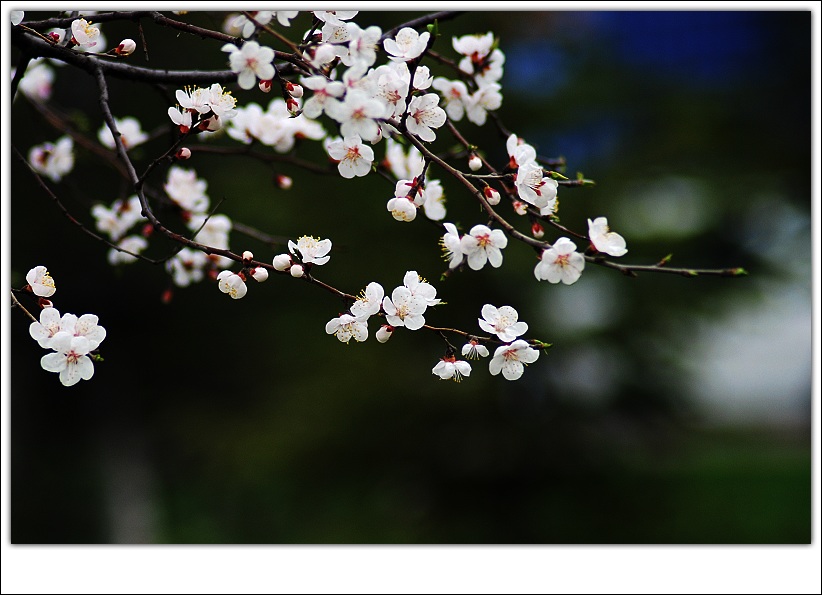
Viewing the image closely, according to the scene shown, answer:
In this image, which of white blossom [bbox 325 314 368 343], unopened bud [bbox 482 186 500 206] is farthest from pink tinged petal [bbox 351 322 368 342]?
unopened bud [bbox 482 186 500 206]

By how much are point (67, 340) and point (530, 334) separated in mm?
2694

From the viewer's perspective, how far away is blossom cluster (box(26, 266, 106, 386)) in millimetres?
821

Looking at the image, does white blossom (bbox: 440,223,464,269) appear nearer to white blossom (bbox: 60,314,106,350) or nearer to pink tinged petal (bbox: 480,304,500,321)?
pink tinged petal (bbox: 480,304,500,321)

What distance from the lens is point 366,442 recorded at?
3.78m

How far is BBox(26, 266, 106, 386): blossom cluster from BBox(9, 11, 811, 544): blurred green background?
245 cm

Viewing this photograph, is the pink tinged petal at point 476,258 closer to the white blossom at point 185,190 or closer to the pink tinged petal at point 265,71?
the pink tinged petal at point 265,71

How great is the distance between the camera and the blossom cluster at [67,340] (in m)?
0.82

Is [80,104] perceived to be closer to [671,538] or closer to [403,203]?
[403,203]

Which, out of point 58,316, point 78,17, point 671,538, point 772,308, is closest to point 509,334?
point 58,316

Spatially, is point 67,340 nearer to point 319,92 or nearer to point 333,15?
point 319,92

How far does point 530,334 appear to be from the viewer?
3.33 metres

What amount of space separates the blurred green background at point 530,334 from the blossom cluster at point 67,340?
8.05 feet

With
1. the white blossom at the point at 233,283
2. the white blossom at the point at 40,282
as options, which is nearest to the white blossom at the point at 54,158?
the white blossom at the point at 40,282

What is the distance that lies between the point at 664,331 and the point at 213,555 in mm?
2842
